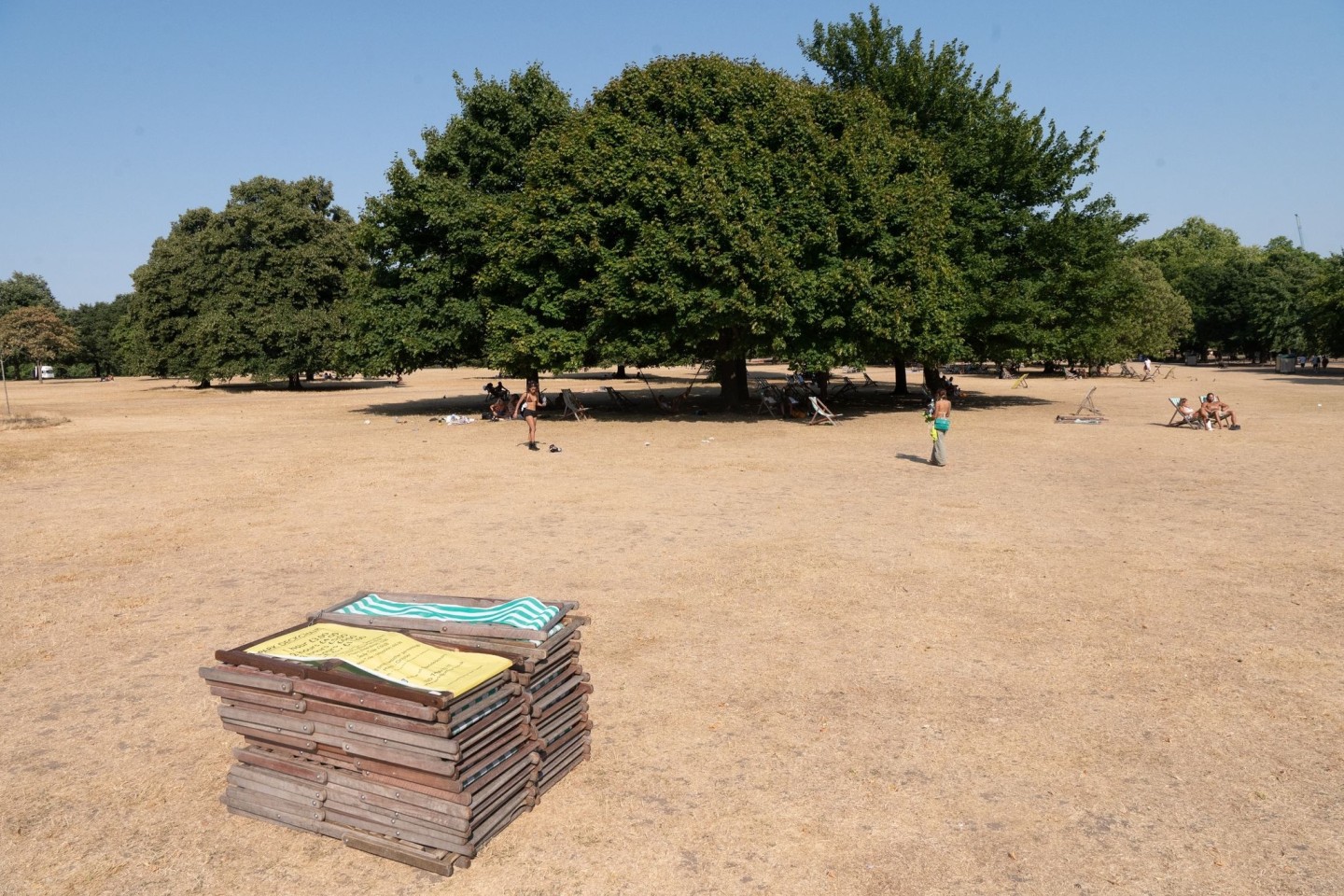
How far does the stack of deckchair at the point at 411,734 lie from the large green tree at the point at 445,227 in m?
28.1

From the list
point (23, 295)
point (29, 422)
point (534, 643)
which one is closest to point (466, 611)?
point (534, 643)

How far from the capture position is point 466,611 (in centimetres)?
605

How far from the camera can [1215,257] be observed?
Answer: 11294 cm

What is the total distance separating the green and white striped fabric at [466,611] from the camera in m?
5.77

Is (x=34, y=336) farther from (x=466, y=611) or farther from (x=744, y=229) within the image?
(x=466, y=611)

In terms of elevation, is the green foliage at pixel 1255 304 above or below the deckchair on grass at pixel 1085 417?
above

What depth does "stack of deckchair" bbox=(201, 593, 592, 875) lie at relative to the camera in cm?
480

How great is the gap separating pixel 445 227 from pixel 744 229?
13.1 meters

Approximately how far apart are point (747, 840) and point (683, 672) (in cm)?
260

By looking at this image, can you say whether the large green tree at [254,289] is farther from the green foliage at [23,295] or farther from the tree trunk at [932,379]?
the green foliage at [23,295]

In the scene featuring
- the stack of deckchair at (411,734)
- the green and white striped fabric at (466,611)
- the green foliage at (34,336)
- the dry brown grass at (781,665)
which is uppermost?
the green foliage at (34,336)

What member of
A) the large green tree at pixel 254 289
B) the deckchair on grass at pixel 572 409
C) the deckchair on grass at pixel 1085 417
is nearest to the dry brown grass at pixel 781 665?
the deckchair on grass at pixel 1085 417

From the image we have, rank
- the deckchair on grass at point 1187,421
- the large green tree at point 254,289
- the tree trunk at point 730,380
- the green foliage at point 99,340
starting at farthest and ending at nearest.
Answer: the green foliage at point 99,340 < the large green tree at point 254,289 < the tree trunk at point 730,380 < the deckchair on grass at point 1187,421

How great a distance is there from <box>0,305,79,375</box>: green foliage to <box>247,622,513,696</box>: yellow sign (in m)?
99.7
